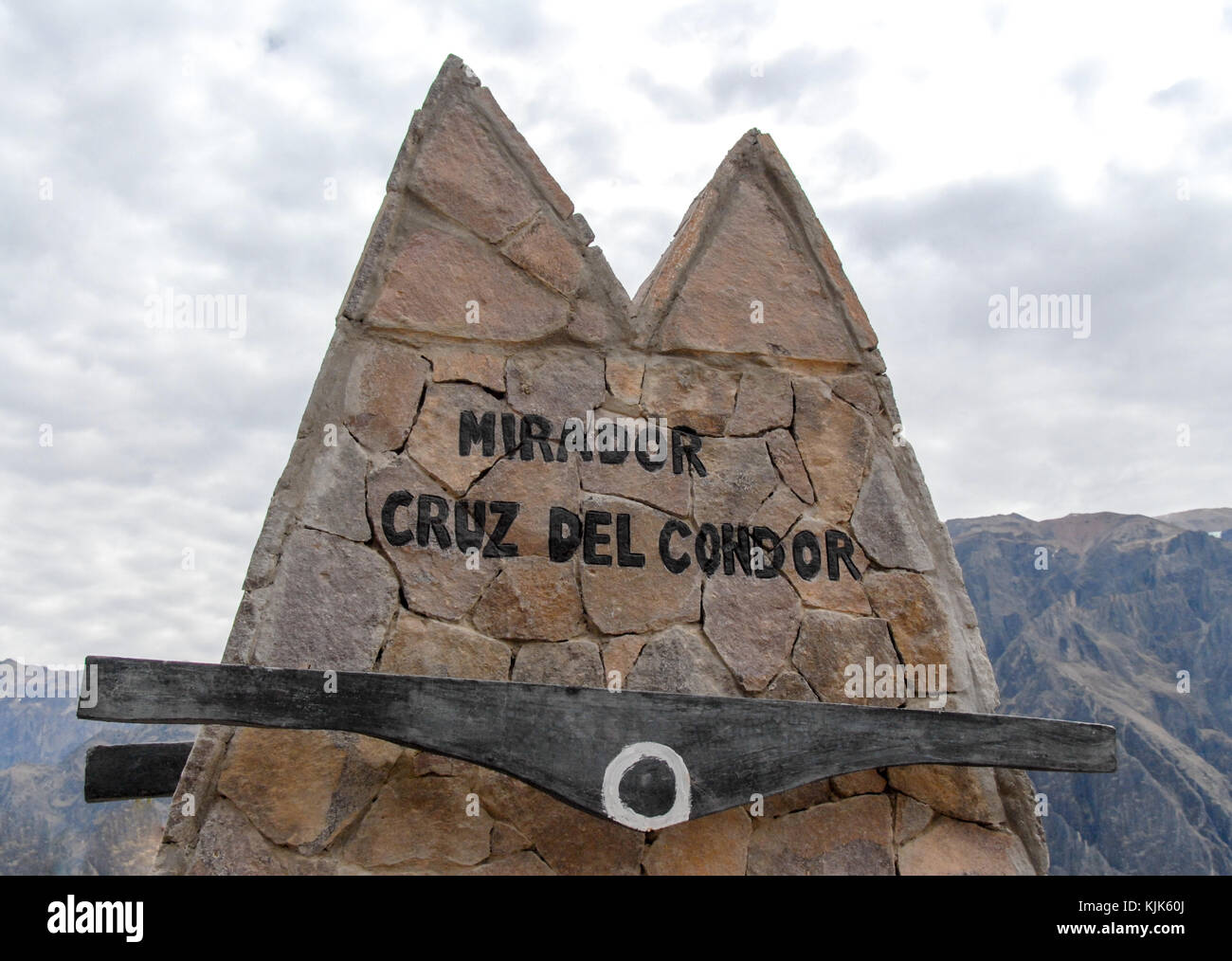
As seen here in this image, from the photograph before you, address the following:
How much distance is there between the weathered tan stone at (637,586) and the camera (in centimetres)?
324

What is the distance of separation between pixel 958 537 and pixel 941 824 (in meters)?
52.9

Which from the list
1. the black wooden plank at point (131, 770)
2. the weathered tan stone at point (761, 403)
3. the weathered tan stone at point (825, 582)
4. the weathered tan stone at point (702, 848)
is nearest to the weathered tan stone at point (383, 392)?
the weathered tan stone at point (761, 403)

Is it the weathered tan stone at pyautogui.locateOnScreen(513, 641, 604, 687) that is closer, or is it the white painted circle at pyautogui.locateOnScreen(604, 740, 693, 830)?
the white painted circle at pyautogui.locateOnScreen(604, 740, 693, 830)

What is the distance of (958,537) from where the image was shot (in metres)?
53.2

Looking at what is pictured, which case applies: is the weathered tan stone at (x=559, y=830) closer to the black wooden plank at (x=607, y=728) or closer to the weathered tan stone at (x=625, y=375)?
the black wooden plank at (x=607, y=728)

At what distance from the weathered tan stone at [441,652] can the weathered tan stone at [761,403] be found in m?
1.23

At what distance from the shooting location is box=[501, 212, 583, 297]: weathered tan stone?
353 centimetres

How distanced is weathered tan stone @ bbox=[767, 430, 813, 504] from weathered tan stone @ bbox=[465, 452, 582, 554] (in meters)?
0.79

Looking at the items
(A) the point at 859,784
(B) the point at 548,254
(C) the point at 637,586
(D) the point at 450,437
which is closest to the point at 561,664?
(C) the point at 637,586

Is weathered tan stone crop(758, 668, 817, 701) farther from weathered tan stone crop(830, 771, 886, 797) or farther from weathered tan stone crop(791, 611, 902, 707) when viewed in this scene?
weathered tan stone crop(830, 771, 886, 797)

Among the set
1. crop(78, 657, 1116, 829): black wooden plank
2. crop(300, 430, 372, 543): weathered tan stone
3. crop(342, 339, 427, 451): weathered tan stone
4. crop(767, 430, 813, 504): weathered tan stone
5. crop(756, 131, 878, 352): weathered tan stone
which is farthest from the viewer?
crop(756, 131, 878, 352): weathered tan stone

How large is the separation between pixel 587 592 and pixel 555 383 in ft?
2.49

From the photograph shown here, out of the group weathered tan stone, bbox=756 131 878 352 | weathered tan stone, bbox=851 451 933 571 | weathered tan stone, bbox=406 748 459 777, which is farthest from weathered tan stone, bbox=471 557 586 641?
weathered tan stone, bbox=756 131 878 352
